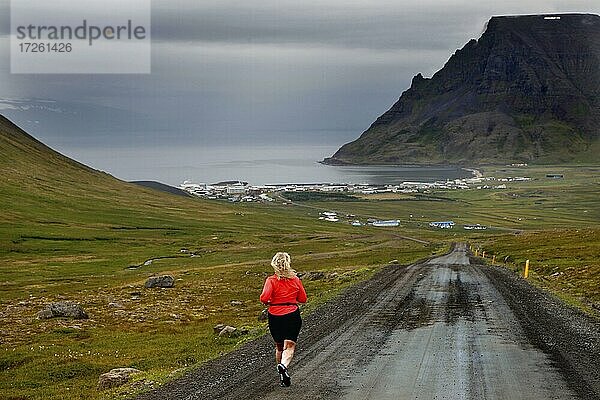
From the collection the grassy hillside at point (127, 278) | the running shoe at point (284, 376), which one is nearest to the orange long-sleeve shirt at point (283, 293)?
the running shoe at point (284, 376)

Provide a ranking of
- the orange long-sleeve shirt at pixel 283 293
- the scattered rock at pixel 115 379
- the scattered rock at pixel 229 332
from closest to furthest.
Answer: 1. the orange long-sleeve shirt at pixel 283 293
2. the scattered rock at pixel 115 379
3. the scattered rock at pixel 229 332

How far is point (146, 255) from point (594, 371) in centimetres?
10522

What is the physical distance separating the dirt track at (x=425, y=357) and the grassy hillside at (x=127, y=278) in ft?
8.37

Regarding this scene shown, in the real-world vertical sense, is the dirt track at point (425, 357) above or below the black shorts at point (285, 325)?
below

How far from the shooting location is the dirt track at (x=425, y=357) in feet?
50.5

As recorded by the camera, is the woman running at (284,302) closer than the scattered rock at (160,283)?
Yes

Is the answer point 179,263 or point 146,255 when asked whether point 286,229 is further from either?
point 179,263

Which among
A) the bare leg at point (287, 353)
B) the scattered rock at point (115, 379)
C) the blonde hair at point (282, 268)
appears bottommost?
the scattered rock at point (115, 379)

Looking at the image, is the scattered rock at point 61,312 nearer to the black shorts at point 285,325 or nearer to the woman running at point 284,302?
the black shorts at point 285,325

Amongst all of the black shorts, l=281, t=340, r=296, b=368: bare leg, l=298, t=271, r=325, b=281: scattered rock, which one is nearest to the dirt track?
l=281, t=340, r=296, b=368: bare leg

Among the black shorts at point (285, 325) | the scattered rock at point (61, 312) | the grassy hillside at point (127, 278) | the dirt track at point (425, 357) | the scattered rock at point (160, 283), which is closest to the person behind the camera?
the dirt track at point (425, 357)

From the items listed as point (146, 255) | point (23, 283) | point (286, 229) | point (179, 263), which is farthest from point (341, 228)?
point (23, 283)

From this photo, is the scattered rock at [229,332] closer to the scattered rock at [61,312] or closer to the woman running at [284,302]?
the woman running at [284,302]

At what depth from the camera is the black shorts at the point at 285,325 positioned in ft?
51.8
